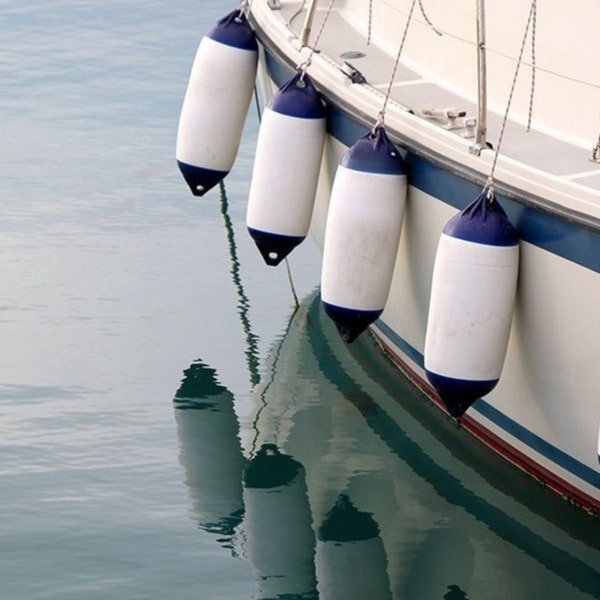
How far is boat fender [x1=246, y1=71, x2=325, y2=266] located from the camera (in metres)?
6.80

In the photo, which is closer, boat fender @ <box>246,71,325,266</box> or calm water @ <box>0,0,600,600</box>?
calm water @ <box>0,0,600,600</box>

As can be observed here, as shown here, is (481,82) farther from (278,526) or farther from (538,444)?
(278,526)

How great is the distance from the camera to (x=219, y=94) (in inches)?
303

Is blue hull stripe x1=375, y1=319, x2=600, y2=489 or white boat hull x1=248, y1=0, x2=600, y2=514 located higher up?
white boat hull x1=248, y1=0, x2=600, y2=514

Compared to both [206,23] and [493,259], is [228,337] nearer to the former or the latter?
[493,259]

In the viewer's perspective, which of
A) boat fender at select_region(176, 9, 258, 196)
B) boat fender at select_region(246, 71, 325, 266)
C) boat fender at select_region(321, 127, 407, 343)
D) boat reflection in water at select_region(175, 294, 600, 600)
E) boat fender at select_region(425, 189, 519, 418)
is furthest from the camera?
boat fender at select_region(176, 9, 258, 196)

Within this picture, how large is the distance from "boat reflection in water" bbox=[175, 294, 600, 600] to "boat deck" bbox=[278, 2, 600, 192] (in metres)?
1.23

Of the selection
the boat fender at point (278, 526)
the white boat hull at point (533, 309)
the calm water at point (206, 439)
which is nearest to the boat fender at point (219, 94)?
the calm water at point (206, 439)

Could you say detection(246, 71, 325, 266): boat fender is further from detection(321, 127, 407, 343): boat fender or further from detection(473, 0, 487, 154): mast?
detection(473, 0, 487, 154): mast

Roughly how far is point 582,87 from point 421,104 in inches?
33.3

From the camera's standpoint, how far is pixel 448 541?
597 cm

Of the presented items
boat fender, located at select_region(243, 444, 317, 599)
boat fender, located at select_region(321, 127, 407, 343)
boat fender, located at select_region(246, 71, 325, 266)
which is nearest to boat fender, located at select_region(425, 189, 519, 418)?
boat fender, located at select_region(321, 127, 407, 343)

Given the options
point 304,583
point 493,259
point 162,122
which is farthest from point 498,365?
point 162,122

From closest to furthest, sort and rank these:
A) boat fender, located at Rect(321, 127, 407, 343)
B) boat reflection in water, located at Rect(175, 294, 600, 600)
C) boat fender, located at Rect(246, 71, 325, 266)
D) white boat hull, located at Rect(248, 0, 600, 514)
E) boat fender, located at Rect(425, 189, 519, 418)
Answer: white boat hull, located at Rect(248, 0, 600, 514) < boat fender, located at Rect(425, 189, 519, 418) < boat reflection in water, located at Rect(175, 294, 600, 600) < boat fender, located at Rect(321, 127, 407, 343) < boat fender, located at Rect(246, 71, 325, 266)
